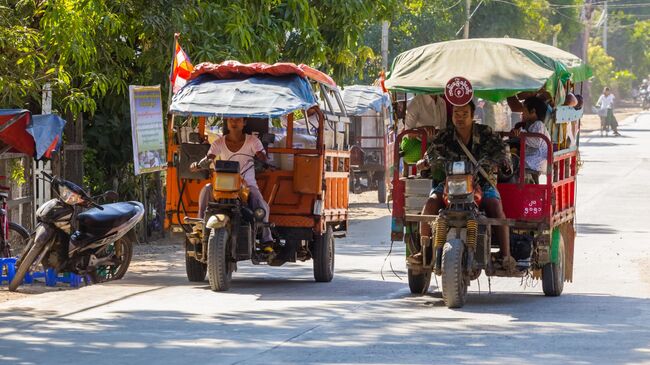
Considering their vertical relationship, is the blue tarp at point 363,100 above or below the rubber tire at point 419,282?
above

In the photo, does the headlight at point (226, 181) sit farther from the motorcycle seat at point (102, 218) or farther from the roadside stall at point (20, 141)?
the roadside stall at point (20, 141)

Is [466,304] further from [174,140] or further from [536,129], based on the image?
[174,140]

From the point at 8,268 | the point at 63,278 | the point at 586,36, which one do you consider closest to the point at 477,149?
the point at 63,278

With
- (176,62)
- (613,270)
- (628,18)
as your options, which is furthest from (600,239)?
(628,18)

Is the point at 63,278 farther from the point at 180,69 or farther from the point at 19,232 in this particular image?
the point at 180,69

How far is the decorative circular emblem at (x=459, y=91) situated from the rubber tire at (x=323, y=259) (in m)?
2.99

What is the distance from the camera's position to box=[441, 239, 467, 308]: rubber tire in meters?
11.4

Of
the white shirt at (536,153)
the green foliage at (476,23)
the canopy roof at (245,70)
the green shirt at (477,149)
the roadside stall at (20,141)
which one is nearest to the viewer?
the green shirt at (477,149)

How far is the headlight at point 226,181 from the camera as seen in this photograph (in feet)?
42.5

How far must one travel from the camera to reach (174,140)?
14.4m

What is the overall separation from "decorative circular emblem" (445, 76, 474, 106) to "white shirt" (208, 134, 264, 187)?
2.55 meters

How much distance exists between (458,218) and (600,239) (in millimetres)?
8095

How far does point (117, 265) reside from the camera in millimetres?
14352

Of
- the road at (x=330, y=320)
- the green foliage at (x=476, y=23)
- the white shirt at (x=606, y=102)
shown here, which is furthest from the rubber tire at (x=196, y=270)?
the white shirt at (x=606, y=102)
